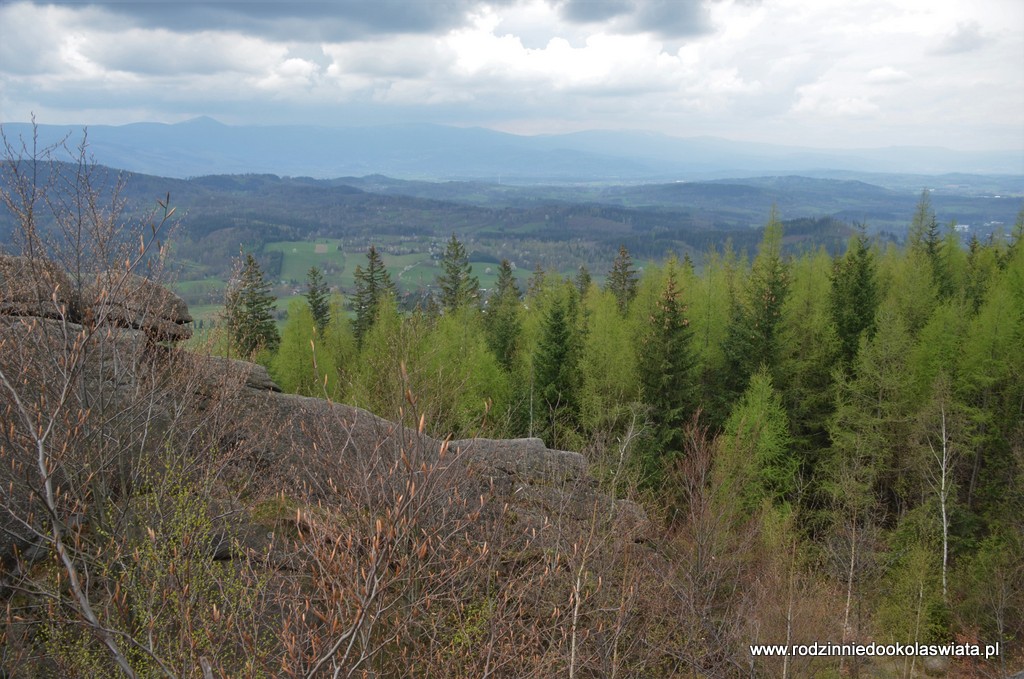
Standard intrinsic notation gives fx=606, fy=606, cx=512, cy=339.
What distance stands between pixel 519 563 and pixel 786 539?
1020cm

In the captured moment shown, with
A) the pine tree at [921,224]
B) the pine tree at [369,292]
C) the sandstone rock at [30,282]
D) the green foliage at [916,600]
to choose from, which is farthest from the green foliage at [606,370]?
the pine tree at [921,224]

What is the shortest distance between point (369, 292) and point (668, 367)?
870 inches

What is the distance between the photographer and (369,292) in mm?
39500

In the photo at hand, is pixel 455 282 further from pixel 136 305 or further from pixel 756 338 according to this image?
pixel 136 305

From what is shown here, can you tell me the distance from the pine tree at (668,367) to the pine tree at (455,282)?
18736 millimetres

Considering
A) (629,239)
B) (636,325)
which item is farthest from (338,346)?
(629,239)

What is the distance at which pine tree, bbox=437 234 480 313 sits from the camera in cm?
4262

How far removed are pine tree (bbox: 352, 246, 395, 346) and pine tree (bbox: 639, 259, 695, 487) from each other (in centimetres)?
1817

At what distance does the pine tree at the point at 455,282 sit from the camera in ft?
140

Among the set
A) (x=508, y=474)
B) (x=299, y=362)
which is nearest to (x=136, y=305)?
(x=508, y=474)

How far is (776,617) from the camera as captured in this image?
13.9m

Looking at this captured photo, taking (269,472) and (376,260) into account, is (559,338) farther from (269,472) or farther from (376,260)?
(376,260)

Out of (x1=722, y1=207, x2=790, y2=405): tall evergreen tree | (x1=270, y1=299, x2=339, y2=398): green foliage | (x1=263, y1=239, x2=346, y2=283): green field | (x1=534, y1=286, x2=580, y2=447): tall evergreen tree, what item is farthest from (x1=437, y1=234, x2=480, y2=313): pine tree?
(x1=263, y1=239, x2=346, y2=283): green field

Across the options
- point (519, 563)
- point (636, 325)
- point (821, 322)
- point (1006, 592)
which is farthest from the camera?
point (636, 325)
